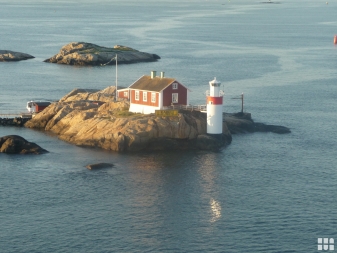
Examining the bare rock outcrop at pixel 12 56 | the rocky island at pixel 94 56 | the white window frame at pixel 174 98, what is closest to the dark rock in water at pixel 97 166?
the white window frame at pixel 174 98

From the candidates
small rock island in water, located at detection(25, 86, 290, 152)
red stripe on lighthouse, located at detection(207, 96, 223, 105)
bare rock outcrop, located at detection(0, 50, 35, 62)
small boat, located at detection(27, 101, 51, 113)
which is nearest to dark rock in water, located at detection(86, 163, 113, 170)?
small rock island in water, located at detection(25, 86, 290, 152)

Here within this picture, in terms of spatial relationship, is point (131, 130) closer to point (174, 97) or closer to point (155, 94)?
point (155, 94)

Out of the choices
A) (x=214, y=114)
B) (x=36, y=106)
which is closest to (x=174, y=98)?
(x=214, y=114)

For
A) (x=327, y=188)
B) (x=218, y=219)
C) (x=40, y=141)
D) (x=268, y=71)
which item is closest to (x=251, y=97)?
(x=268, y=71)

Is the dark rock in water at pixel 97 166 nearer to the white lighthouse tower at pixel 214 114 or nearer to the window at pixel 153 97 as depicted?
the window at pixel 153 97

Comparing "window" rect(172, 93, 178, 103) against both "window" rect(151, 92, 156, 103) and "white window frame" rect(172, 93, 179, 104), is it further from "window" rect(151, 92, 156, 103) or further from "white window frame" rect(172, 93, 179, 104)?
"window" rect(151, 92, 156, 103)
